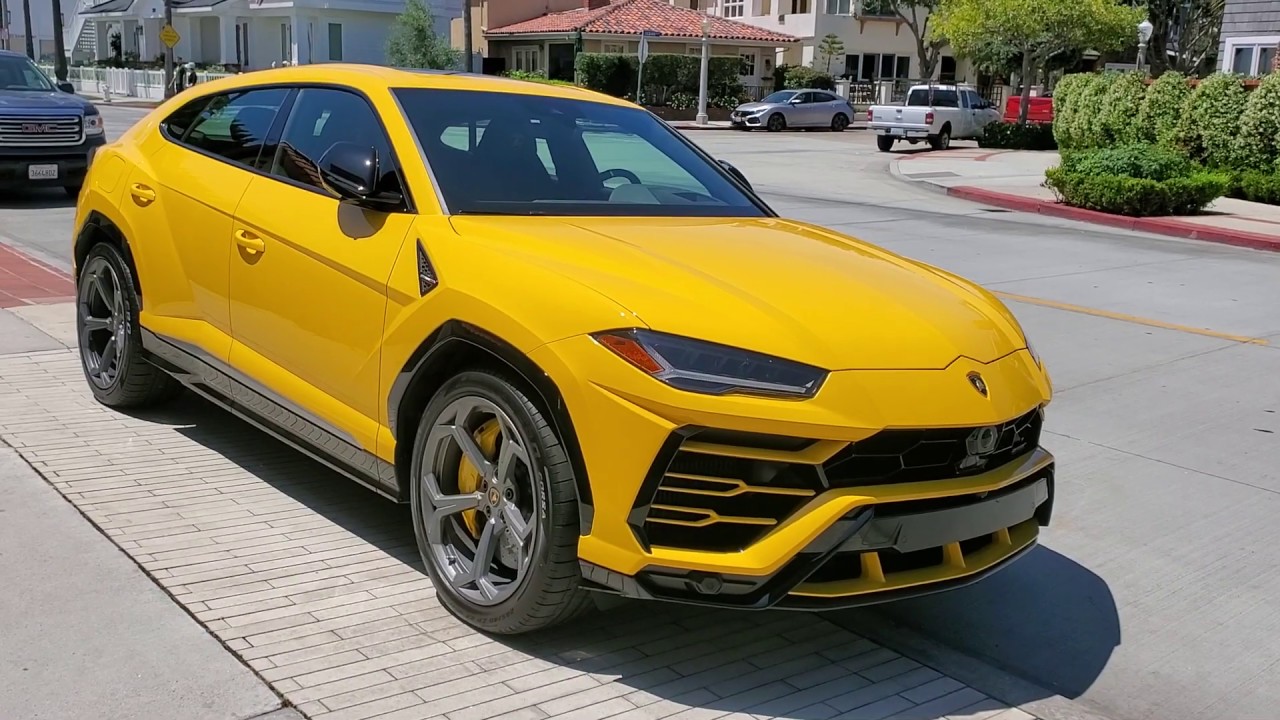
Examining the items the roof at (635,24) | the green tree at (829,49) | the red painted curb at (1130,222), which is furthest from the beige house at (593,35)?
the red painted curb at (1130,222)

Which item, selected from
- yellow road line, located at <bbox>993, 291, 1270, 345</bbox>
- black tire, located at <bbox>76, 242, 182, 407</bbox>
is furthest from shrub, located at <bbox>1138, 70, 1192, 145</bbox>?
black tire, located at <bbox>76, 242, 182, 407</bbox>

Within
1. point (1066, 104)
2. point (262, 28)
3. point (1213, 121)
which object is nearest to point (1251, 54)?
point (1066, 104)

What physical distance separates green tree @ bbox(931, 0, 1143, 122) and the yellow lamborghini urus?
32.9 meters

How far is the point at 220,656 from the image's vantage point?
11.6 ft

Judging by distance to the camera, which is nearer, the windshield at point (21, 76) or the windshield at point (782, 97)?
the windshield at point (21, 76)

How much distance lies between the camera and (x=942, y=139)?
34312 mm

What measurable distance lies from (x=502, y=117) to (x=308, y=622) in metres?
1.98

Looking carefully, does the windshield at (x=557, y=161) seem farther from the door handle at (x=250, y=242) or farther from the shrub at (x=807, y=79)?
the shrub at (x=807, y=79)

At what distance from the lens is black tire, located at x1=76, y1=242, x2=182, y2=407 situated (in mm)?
5609

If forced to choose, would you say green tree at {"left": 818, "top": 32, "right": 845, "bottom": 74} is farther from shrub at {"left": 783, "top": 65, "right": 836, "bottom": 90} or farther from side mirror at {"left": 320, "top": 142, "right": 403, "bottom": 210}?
side mirror at {"left": 320, "top": 142, "right": 403, "bottom": 210}

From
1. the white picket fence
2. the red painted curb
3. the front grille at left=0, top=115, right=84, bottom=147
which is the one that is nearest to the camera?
the front grille at left=0, top=115, right=84, bottom=147

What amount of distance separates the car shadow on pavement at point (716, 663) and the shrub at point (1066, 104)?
22.1 m

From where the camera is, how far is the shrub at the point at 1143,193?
17.2 metres

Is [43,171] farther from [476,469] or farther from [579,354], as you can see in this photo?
[579,354]
